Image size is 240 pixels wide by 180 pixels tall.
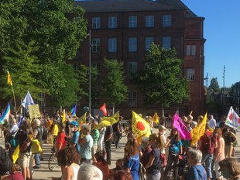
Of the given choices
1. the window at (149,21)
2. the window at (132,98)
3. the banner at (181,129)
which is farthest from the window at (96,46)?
the banner at (181,129)

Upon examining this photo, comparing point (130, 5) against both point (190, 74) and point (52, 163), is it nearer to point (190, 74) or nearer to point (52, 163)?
point (190, 74)

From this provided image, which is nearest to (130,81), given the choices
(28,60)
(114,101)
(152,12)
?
(114,101)

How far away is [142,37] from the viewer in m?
61.7

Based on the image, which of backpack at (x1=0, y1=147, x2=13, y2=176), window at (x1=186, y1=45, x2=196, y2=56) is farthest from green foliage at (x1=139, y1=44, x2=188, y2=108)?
backpack at (x1=0, y1=147, x2=13, y2=176)

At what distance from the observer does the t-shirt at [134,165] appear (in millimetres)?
8039

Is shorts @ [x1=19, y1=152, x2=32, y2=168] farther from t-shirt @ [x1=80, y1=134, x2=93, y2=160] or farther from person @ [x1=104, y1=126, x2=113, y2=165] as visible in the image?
person @ [x1=104, y1=126, x2=113, y2=165]

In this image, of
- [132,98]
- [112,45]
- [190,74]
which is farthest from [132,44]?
[190,74]

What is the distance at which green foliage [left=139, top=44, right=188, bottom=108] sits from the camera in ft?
164

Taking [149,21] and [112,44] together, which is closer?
[149,21]

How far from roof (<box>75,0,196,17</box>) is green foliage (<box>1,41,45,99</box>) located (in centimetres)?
3048

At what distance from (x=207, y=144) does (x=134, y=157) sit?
14.4ft

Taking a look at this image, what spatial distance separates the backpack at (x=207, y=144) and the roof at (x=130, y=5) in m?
50.2

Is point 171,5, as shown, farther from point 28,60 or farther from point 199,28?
point 28,60

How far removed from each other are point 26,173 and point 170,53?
41.1 meters
